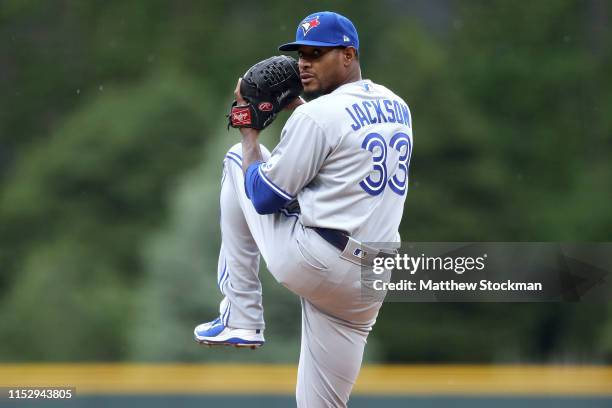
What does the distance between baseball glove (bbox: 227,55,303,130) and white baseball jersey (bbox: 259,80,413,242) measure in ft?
0.56

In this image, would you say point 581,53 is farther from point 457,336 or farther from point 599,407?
point 599,407

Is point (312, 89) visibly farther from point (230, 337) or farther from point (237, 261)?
point (230, 337)

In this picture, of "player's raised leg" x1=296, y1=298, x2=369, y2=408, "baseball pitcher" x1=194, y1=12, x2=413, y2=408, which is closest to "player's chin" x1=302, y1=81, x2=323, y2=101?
"baseball pitcher" x1=194, y1=12, x2=413, y2=408

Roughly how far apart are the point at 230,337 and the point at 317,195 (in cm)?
71

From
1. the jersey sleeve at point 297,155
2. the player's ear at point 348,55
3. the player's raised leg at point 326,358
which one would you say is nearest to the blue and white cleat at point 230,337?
the player's raised leg at point 326,358

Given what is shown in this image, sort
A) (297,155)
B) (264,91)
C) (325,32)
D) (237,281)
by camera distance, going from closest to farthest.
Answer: (297,155)
(325,32)
(264,91)
(237,281)

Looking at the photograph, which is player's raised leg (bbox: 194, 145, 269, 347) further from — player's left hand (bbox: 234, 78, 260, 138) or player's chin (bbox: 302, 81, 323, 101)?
player's chin (bbox: 302, 81, 323, 101)

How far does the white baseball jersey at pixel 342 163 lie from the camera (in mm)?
4316

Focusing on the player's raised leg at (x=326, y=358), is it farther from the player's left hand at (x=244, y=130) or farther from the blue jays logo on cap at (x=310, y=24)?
the blue jays logo on cap at (x=310, y=24)

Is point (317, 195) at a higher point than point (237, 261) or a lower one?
higher

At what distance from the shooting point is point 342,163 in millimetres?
4352

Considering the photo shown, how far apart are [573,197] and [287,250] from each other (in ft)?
65.7

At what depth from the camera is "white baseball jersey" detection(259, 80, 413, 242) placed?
4.32 meters

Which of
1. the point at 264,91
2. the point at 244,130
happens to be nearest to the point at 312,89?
the point at 264,91
